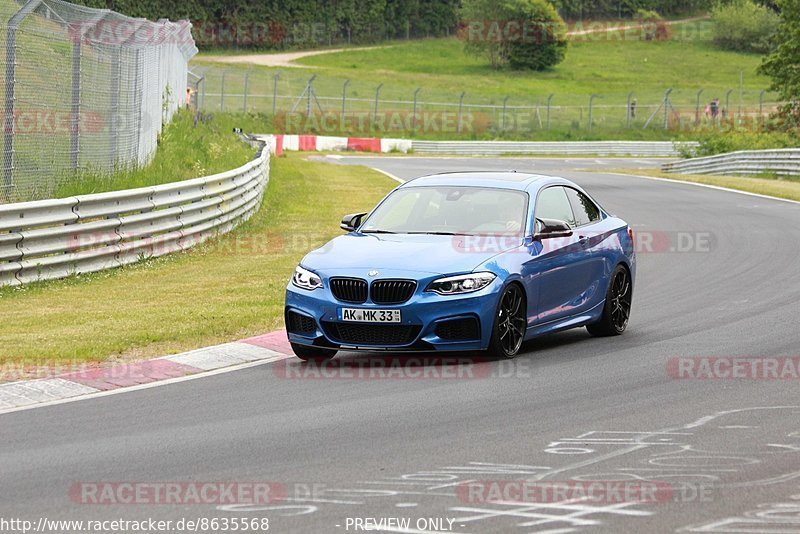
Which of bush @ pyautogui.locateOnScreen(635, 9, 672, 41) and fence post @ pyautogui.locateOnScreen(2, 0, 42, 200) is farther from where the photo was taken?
bush @ pyautogui.locateOnScreen(635, 9, 672, 41)

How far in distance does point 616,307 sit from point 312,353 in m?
3.09

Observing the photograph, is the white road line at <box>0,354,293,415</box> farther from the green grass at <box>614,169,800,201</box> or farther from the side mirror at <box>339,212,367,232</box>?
the green grass at <box>614,169,800,201</box>

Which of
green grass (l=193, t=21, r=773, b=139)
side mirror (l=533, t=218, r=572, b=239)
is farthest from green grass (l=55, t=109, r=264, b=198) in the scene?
green grass (l=193, t=21, r=773, b=139)

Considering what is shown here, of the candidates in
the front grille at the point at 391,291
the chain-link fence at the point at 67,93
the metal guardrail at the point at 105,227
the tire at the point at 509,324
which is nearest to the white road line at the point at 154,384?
the front grille at the point at 391,291

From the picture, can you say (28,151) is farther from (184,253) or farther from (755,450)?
(755,450)

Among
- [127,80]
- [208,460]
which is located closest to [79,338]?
[208,460]

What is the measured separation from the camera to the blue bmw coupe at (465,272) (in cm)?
1050

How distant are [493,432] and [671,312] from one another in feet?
20.4

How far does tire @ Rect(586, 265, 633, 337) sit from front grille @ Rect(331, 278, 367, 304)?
2749 millimetres

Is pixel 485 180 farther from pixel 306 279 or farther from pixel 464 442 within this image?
pixel 464 442

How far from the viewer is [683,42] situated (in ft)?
451

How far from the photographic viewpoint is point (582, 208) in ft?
41.7

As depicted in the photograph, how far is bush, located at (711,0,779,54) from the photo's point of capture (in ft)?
443

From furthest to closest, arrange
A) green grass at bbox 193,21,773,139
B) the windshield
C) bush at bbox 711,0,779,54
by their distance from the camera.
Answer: bush at bbox 711,0,779,54, green grass at bbox 193,21,773,139, the windshield
